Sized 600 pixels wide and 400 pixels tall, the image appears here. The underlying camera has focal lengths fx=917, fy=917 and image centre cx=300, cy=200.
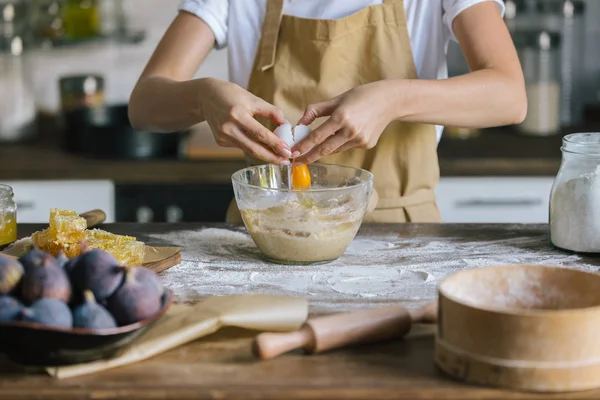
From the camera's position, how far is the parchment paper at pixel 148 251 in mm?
1434

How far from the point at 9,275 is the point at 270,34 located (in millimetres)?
1037

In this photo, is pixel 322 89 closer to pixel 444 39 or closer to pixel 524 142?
pixel 444 39

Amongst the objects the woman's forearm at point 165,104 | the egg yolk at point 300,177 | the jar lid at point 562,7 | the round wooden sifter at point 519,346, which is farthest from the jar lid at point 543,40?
the round wooden sifter at point 519,346

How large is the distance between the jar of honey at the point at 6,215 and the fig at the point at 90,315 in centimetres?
59

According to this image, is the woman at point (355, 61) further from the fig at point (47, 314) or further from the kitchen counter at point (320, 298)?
the fig at point (47, 314)

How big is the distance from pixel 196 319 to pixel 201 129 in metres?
2.04

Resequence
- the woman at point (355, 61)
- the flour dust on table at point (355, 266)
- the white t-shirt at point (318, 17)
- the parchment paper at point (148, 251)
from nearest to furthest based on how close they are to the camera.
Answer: the flour dust on table at point (355, 266), the parchment paper at point (148, 251), the woman at point (355, 61), the white t-shirt at point (318, 17)

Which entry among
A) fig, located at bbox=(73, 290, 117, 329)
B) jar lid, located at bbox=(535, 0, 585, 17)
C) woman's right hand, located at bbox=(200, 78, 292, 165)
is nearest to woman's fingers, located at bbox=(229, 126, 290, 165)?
woman's right hand, located at bbox=(200, 78, 292, 165)

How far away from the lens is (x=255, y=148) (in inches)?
59.1

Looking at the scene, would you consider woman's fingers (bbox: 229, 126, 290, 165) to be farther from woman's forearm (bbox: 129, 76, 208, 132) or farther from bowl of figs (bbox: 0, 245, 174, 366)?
bowl of figs (bbox: 0, 245, 174, 366)

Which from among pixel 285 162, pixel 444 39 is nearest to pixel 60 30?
pixel 444 39

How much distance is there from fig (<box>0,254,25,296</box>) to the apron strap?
0.99m

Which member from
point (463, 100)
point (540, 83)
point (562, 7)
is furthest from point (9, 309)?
point (562, 7)

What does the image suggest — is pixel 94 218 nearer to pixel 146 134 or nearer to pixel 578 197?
pixel 578 197
